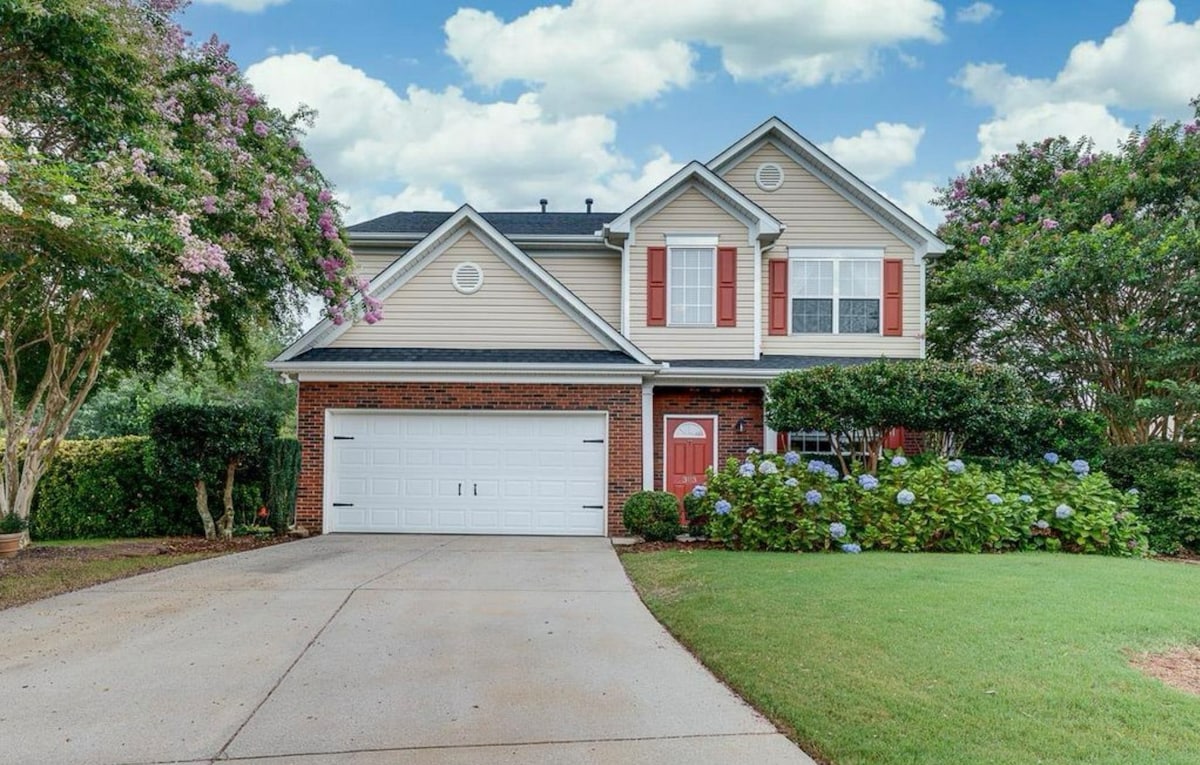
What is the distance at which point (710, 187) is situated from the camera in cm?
1347

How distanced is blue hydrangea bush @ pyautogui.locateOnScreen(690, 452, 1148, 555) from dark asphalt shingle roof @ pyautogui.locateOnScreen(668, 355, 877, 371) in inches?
100

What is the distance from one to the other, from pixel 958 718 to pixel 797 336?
34.9 ft

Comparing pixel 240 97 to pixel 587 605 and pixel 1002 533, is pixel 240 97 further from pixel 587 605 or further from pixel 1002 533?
pixel 1002 533

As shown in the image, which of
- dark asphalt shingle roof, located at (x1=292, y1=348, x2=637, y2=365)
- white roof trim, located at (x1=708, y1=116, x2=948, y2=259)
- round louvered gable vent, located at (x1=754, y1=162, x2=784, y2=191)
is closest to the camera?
dark asphalt shingle roof, located at (x1=292, y1=348, x2=637, y2=365)

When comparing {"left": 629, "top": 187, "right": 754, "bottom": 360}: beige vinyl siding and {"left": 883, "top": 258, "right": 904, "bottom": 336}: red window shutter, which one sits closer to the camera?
{"left": 629, "top": 187, "right": 754, "bottom": 360}: beige vinyl siding

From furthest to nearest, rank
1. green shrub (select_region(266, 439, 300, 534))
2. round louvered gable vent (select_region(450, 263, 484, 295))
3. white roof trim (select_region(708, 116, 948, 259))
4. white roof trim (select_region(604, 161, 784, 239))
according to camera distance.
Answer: white roof trim (select_region(708, 116, 948, 259))
white roof trim (select_region(604, 161, 784, 239))
round louvered gable vent (select_region(450, 263, 484, 295))
green shrub (select_region(266, 439, 300, 534))

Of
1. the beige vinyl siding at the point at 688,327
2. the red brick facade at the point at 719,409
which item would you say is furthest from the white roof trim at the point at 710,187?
the red brick facade at the point at 719,409

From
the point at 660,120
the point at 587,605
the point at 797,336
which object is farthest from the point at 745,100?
the point at 587,605

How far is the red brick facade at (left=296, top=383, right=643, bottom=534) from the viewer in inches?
466

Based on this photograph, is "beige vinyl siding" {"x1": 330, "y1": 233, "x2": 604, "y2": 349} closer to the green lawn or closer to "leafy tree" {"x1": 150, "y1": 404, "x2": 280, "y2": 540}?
"leafy tree" {"x1": 150, "y1": 404, "x2": 280, "y2": 540}

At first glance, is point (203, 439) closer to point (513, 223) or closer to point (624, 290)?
point (513, 223)

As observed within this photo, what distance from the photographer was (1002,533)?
999 centimetres

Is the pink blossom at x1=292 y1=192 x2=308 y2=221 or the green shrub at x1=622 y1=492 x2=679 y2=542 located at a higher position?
the pink blossom at x1=292 y1=192 x2=308 y2=221

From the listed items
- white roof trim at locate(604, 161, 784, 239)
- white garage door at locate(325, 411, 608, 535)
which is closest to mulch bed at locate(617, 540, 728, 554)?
white garage door at locate(325, 411, 608, 535)
